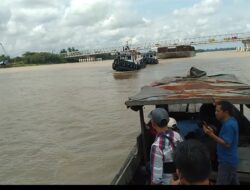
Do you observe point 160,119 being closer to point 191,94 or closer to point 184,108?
point 191,94

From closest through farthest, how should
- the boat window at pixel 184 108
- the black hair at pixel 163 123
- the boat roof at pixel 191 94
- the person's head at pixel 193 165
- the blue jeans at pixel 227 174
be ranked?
the person's head at pixel 193 165 < the black hair at pixel 163 123 < the blue jeans at pixel 227 174 < the boat roof at pixel 191 94 < the boat window at pixel 184 108

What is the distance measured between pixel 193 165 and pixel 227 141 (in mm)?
1798

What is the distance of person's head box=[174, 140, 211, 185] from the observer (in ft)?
7.80

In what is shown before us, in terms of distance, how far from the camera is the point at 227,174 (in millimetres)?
4234

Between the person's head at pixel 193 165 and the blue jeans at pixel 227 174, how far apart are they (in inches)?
73.5

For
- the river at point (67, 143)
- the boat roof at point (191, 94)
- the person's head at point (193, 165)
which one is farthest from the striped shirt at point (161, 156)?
the river at point (67, 143)

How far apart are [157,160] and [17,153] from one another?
30.0ft

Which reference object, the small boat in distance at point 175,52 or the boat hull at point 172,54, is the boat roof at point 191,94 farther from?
the small boat in distance at point 175,52

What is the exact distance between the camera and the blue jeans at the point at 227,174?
13.8ft

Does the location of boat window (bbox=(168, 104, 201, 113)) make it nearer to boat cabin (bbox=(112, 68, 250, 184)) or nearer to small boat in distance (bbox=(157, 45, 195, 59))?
boat cabin (bbox=(112, 68, 250, 184))

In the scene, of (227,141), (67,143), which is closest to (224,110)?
(227,141)

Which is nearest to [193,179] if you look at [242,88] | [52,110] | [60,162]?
[242,88]

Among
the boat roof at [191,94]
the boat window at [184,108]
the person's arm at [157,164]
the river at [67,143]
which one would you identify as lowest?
the river at [67,143]

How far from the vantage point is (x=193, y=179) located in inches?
93.6
